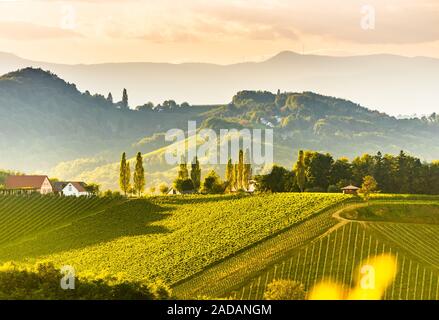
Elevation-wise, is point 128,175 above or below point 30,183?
above

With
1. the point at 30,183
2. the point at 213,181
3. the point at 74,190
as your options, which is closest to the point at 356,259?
the point at 213,181

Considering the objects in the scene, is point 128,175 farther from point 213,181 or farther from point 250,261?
point 250,261

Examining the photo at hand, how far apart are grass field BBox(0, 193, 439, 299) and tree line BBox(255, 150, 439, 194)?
12.7 meters

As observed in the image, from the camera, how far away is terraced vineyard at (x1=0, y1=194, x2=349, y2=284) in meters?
84.1

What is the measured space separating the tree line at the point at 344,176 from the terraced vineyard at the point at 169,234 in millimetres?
12554

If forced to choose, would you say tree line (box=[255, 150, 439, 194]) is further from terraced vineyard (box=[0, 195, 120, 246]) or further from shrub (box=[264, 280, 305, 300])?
shrub (box=[264, 280, 305, 300])

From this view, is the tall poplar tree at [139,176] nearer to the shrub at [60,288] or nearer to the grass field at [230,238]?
the grass field at [230,238]

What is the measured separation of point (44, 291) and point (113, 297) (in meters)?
4.54

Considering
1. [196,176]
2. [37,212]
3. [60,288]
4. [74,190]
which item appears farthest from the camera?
[74,190]

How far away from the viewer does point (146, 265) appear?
3307 inches

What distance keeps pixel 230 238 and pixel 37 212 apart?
40768 millimetres

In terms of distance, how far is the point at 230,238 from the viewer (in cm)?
8931

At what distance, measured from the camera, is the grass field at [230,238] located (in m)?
71.4

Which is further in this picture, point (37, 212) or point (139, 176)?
point (139, 176)
